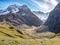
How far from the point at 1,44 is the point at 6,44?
1448mm

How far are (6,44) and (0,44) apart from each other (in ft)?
5.14

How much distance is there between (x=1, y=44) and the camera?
151ft

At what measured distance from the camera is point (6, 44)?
154ft

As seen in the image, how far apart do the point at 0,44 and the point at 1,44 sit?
0.41 meters

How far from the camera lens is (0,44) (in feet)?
152
